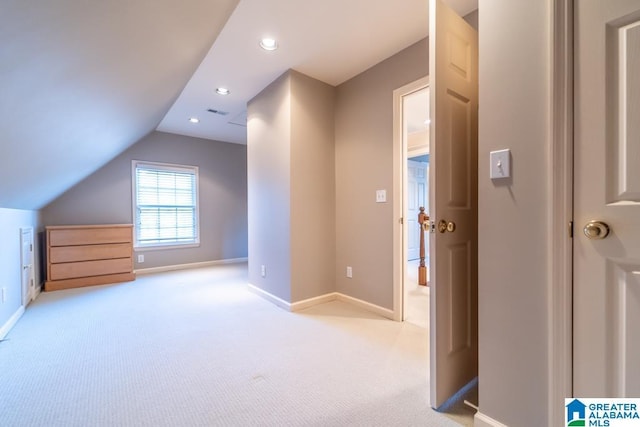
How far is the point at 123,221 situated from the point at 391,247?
4250mm

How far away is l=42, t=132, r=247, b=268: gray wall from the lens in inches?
158

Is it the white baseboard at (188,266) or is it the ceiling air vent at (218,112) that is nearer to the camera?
the ceiling air vent at (218,112)

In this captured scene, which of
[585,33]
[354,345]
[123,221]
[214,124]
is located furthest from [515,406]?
[123,221]

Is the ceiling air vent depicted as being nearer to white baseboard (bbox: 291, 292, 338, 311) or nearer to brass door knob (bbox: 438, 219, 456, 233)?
white baseboard (bbox: 291, 292, 338, 311)

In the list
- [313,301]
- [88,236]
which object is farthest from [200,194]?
[313,301]

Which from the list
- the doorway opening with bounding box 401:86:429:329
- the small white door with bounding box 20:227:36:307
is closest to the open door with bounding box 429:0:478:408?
the doorway opening with bounding box 401:86:429:329

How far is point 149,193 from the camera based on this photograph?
15.1 ft

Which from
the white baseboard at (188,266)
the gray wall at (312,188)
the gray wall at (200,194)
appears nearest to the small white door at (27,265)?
the gray wall at (200,194)

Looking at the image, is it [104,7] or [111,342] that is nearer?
[104,7]

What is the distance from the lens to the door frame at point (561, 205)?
3.11 ft

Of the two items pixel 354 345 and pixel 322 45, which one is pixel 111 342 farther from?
pixel 322 45

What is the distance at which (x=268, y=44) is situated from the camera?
90.0 inches

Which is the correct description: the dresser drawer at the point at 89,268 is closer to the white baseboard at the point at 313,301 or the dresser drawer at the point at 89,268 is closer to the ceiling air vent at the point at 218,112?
the ceiling air vent at the point at 218,112

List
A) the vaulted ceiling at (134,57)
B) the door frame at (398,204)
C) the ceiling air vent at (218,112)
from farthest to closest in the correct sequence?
the ceiling air vent at (218,112) → the door frame at (398,204) → the vaulted ceiling at (134,57)
